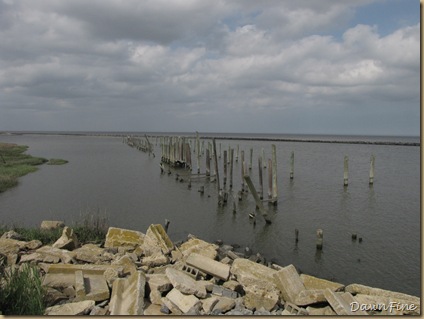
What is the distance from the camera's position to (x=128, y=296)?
6.28 m

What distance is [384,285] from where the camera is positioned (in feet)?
33.4

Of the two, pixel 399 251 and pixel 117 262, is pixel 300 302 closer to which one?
pixel 117 262

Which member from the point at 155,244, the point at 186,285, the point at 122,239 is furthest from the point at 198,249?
the point at 186,285

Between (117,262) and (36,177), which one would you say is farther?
(36,177)

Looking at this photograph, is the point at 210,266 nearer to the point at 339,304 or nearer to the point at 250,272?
the point at 250,272

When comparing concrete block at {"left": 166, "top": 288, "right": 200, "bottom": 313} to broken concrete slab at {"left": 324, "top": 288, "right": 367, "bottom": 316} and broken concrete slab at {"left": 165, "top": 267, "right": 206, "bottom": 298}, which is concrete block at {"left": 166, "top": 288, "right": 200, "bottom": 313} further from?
broken concrete slab at {"left": 324, "top": 288, "right": 367, "bottom": 316}

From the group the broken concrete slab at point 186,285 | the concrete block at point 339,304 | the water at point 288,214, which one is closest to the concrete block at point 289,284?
the concrete block at point 339,304

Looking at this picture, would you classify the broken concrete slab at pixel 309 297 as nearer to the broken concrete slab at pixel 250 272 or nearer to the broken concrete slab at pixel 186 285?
the broken concrete slab at pixel 250 272

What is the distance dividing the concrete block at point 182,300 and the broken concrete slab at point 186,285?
104mm

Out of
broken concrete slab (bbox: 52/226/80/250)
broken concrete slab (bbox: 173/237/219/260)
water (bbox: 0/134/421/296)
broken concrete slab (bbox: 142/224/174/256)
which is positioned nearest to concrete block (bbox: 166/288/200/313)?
broken concrete slab (bbox: 173/237/219/260)

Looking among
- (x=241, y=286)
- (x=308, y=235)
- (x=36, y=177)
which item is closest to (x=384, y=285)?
(x=308, y=235)

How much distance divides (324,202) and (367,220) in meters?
3.78

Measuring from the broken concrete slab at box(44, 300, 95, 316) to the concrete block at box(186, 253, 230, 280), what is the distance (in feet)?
8.28

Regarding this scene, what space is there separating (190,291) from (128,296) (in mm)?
1105
